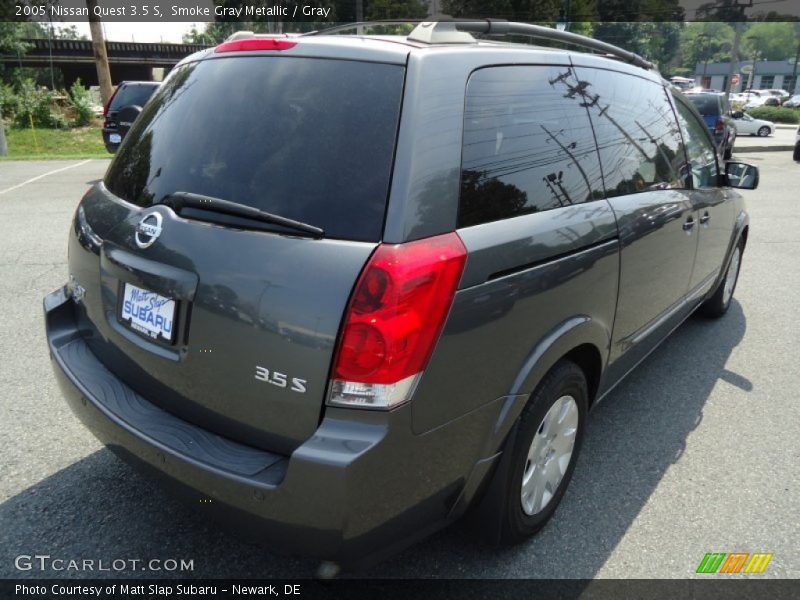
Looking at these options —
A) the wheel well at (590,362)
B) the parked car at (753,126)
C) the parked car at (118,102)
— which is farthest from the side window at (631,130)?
the parked car at (753,126)

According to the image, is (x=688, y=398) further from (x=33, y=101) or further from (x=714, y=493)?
(x=33, y=101)

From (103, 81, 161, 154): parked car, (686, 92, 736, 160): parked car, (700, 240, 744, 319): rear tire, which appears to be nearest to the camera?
(700, 240, 744, 319): rear tire

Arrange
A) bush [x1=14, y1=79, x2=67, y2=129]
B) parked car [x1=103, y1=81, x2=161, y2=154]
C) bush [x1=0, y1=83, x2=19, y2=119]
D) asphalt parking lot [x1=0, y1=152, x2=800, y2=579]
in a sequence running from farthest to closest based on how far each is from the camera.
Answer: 1. bush [x1=0, y1=83, x2=19, y2=119]
2. bush [x1=14, y1=79, x2=67, y2=129]
3. parked car [x1=103, y1=81, x2=161, y2=154]
4. asphalt parking lot [x1=0, y1=152, x2=800, y2=579]

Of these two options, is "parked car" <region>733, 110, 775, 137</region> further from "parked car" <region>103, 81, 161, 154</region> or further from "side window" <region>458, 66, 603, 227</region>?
"side window" <region>458, 66, 603, 227</region>

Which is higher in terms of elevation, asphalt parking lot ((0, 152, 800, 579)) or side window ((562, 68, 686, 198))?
side window ((562, 68, 686, 198))

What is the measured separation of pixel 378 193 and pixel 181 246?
0.67 metres

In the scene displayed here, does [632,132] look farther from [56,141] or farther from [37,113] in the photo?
[37,113]

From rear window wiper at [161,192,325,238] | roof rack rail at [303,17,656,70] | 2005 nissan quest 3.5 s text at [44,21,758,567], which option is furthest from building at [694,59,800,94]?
rear window wiper at [161,192,325,238]

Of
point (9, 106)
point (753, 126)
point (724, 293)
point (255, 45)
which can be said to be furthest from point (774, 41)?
point (255, 45)

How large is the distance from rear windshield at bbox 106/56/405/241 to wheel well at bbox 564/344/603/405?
1139mm

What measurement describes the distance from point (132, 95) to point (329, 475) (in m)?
14.3

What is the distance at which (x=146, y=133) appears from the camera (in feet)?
8.05

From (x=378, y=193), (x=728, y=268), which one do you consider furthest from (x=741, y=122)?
(x=378, y=193)

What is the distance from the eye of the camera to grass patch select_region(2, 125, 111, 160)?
22.8 meters
